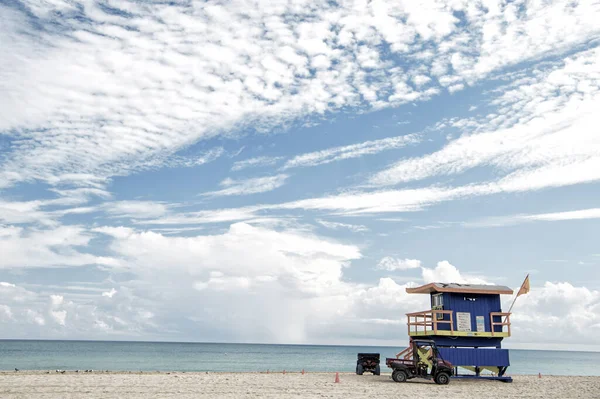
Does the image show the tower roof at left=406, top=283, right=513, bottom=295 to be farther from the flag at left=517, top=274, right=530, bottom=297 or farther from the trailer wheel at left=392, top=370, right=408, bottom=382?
the trailer wheel at left=392, top=370, right=408, bottom=382

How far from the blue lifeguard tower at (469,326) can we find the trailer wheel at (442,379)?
2628 mm

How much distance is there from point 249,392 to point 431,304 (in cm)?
1568

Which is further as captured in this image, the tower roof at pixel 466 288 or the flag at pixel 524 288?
the flag at pixel 524 288

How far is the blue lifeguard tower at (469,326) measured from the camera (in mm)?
32312

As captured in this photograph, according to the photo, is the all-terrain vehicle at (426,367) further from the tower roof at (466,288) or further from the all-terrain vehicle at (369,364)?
the all-terrain vehicle at (369,364)

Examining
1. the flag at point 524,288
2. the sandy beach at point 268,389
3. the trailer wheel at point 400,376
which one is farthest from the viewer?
the flag at point 524,288

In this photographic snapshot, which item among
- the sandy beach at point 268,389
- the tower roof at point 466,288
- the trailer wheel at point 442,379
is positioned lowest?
the sandy beach at point 268,389

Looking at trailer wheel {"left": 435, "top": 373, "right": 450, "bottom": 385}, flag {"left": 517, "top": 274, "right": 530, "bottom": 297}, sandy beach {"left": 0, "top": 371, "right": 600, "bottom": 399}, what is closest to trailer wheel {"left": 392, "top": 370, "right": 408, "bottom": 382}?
sandy beach {"left": 0, "top": 371, "right": 600, "bottom": 399}

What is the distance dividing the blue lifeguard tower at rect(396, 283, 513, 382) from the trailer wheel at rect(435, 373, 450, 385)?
263 cm

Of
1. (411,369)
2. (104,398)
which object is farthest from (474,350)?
(104,398)

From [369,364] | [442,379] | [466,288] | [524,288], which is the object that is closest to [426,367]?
[442,379]

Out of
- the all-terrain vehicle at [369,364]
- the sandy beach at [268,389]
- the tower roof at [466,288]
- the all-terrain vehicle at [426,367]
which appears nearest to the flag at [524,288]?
the tower roof at [466,288]

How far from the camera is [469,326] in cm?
3281

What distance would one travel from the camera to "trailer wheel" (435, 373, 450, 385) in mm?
29047
